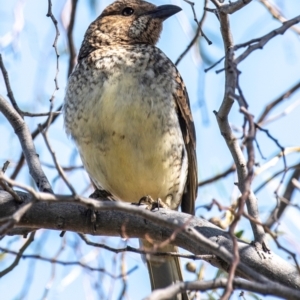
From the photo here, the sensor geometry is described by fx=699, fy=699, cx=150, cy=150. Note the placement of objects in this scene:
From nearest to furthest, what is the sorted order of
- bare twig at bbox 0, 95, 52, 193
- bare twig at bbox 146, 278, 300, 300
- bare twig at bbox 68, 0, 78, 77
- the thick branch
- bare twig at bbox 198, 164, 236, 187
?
bare twig at bbox 146, 278, 300, 300 → the thick branch → bare twig at bbox 0, 95, 52, 193 → bare twig at bbox 68, 0, 78, 77 → bare twig at bbox 198, 164, 236, 187

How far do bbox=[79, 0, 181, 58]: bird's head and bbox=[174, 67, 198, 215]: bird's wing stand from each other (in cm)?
63

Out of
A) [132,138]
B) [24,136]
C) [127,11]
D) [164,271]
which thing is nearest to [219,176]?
[164,271]

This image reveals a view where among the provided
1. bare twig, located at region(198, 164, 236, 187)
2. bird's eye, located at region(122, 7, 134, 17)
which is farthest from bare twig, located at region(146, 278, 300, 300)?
bird's eye, located at region(122, 7, 134, 17)

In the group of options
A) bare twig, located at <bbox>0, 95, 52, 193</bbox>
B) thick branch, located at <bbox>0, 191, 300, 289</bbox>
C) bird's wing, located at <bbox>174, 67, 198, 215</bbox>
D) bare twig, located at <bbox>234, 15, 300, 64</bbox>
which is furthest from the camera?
bird's wing, located at <bbox>174, 67, 198, 215</bbox>

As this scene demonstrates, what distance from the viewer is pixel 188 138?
4.98 meters

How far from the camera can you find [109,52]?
4.96m

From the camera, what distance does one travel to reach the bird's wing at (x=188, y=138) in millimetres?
4844

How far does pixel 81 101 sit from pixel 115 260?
1.07 m

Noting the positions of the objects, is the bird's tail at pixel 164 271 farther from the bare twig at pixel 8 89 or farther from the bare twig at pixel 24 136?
the bare twig at pixel 8 89

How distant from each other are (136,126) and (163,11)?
1.34 m

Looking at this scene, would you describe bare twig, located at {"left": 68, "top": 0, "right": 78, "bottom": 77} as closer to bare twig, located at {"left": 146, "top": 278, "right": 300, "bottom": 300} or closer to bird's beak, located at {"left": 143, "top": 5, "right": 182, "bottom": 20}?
bird's beak, located at {"left": 143, "top": 5, "right": 182, "bottom": 20}

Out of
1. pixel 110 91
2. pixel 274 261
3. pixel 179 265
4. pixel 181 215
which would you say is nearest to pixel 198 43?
pixel 110 91

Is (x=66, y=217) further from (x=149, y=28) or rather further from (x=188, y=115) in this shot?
(x=149, y=28)

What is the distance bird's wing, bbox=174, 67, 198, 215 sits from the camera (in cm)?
484
